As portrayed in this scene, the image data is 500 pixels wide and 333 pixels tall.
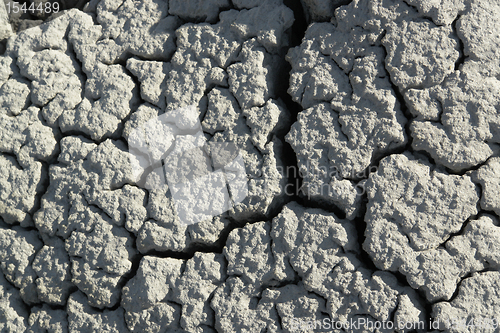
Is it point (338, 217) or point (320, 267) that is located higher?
point (338, 217)

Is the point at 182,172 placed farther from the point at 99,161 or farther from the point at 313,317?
the point at 313,317

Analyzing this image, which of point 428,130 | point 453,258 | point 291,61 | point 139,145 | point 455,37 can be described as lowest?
point 453,258

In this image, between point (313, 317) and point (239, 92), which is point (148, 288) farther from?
point (239, 92)

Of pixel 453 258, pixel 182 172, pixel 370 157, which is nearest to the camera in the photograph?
pixel 453 258

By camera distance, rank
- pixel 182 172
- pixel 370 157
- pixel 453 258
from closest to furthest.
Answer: pixel 453 258
pixel 370 157
pixel 182 172

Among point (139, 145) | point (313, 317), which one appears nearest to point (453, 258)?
point (313, 317)

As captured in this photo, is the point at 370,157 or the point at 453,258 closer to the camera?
the point at 453,258
